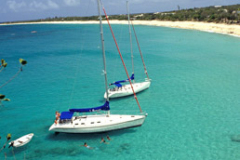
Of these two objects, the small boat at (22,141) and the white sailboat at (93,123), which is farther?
the white sailboat at (93,123)

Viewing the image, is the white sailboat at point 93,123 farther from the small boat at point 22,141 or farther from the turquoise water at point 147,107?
the small boat at point 22,141

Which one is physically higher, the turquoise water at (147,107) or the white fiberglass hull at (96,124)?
the white fiberglass hull at (96,124)

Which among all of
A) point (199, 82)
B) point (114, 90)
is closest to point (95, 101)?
point (114, 90)

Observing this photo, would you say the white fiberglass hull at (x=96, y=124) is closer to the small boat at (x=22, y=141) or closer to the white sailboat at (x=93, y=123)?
the white sailboat at (x=93, y=123)

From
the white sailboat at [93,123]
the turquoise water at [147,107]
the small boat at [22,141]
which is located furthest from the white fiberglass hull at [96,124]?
the small boat at [22,141]

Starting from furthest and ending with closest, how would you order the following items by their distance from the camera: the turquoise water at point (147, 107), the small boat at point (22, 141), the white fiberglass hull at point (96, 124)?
the white fiberglass hull at point (96, 124), the small boat at point (22, 141), the turquoise water at point (147, 107)

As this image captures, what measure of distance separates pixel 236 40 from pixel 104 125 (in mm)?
68331

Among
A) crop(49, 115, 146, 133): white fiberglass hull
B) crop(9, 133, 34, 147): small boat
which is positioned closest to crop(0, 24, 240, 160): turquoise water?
crop(9, 133, 34, 147): small boat

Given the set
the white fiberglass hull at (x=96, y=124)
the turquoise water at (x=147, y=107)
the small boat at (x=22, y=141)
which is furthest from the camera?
the white fiberglass hull at (x=96, y=124)

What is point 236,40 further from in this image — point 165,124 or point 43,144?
point 43,144

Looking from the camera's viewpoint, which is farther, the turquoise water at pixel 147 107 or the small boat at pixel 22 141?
the small boat at pixel 22 141

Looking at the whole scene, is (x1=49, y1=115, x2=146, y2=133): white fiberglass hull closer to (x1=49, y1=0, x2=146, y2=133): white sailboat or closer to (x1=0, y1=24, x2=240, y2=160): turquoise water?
(x1=49, y1=0, x2=146, y2=133): white sailboat

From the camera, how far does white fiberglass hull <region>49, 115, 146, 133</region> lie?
22.7 metres

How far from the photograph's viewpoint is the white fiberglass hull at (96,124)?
22.7 meters
